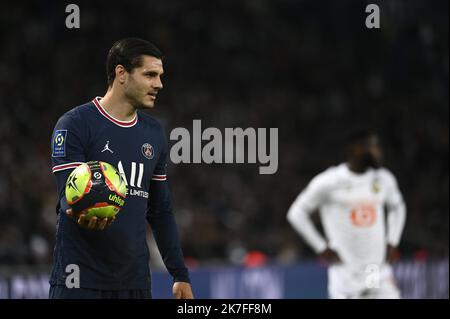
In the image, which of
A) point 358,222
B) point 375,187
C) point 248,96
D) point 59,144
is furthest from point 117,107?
point 248,96

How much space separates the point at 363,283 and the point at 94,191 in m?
3.93

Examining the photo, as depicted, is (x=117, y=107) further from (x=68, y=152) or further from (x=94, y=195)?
(x=94, y=195)

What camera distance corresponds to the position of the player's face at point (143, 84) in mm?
4621

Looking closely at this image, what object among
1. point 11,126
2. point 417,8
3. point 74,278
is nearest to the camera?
point 74,278

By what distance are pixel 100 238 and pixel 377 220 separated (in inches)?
150

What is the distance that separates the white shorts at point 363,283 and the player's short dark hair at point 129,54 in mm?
3543

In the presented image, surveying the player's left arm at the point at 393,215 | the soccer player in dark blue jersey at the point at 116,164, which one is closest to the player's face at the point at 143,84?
the soccer player in dark blue jersey at the point at 116,164

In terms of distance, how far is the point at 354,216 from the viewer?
7867 mm

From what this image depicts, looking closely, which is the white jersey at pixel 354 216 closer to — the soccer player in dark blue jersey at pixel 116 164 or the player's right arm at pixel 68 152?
the soccer player in dark blue jersey at pixel 116 164

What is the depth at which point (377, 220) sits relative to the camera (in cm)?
788

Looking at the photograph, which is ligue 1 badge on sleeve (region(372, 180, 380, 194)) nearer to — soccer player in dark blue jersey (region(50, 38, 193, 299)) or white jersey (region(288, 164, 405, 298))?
white jersey (region(288, 164, 405, 298))

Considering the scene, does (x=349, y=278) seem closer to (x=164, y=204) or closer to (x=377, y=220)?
(x=377, y=220)
